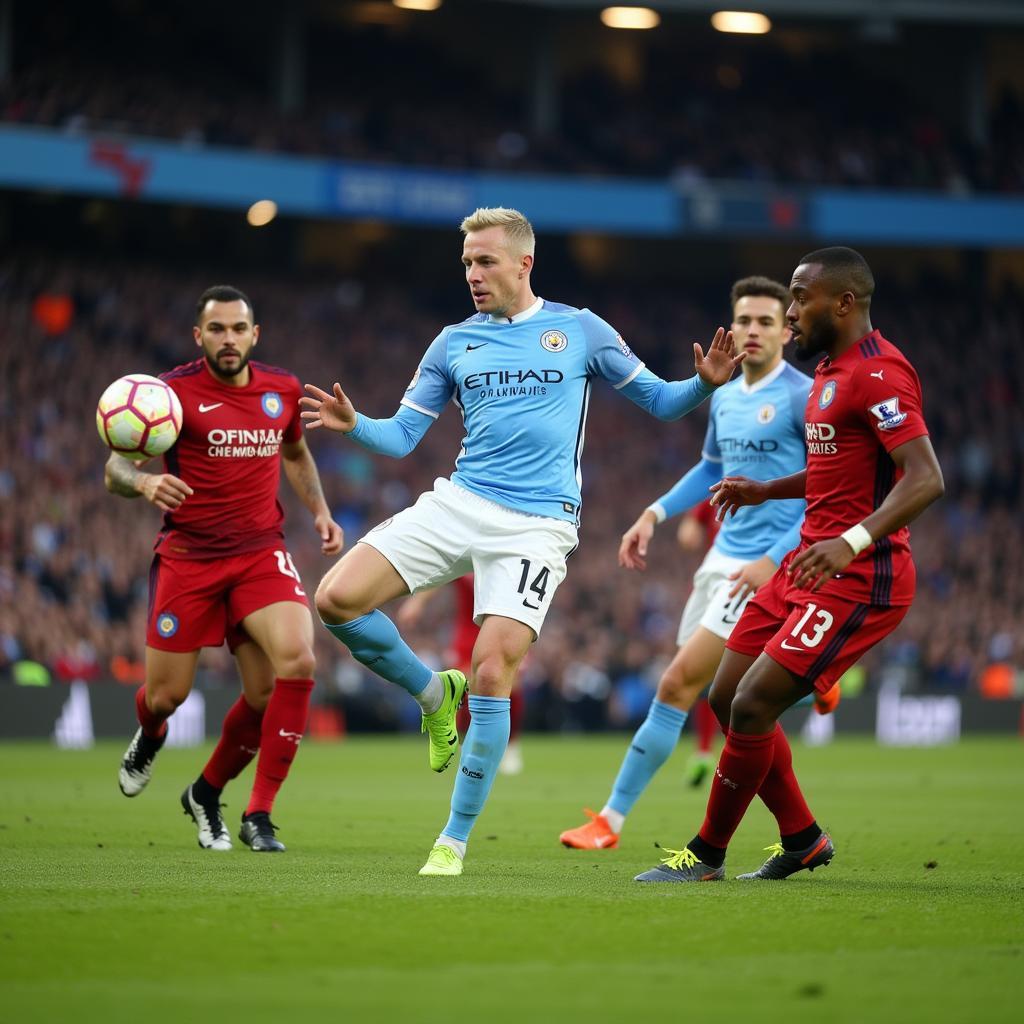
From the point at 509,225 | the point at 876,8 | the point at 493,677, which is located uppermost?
the point at 876,8

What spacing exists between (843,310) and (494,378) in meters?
1.47

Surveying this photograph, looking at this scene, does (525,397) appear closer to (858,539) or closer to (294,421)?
(858,539)

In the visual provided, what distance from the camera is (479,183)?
31859 mm

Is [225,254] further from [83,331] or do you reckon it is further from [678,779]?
[678,779]

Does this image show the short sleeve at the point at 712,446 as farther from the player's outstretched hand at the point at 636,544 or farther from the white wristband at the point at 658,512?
the player's outstretched hand at the point at 636,544

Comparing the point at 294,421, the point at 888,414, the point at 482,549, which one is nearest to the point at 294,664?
the point at 294,421

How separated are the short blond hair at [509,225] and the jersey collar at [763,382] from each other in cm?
227

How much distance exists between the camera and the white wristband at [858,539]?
19.9ft

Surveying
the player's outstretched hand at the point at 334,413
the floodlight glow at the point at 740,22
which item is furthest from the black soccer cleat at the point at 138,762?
the floodlight glow at the point at 740,22

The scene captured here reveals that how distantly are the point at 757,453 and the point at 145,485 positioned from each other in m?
3.15

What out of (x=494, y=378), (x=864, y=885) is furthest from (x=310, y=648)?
(x=864, y=885)

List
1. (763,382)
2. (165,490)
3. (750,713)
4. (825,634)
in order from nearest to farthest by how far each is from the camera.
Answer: (825,634) → (750,713) → (165,490) → (763,382)

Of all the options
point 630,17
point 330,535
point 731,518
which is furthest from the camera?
point 630,17

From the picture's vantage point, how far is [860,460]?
21.4ft
